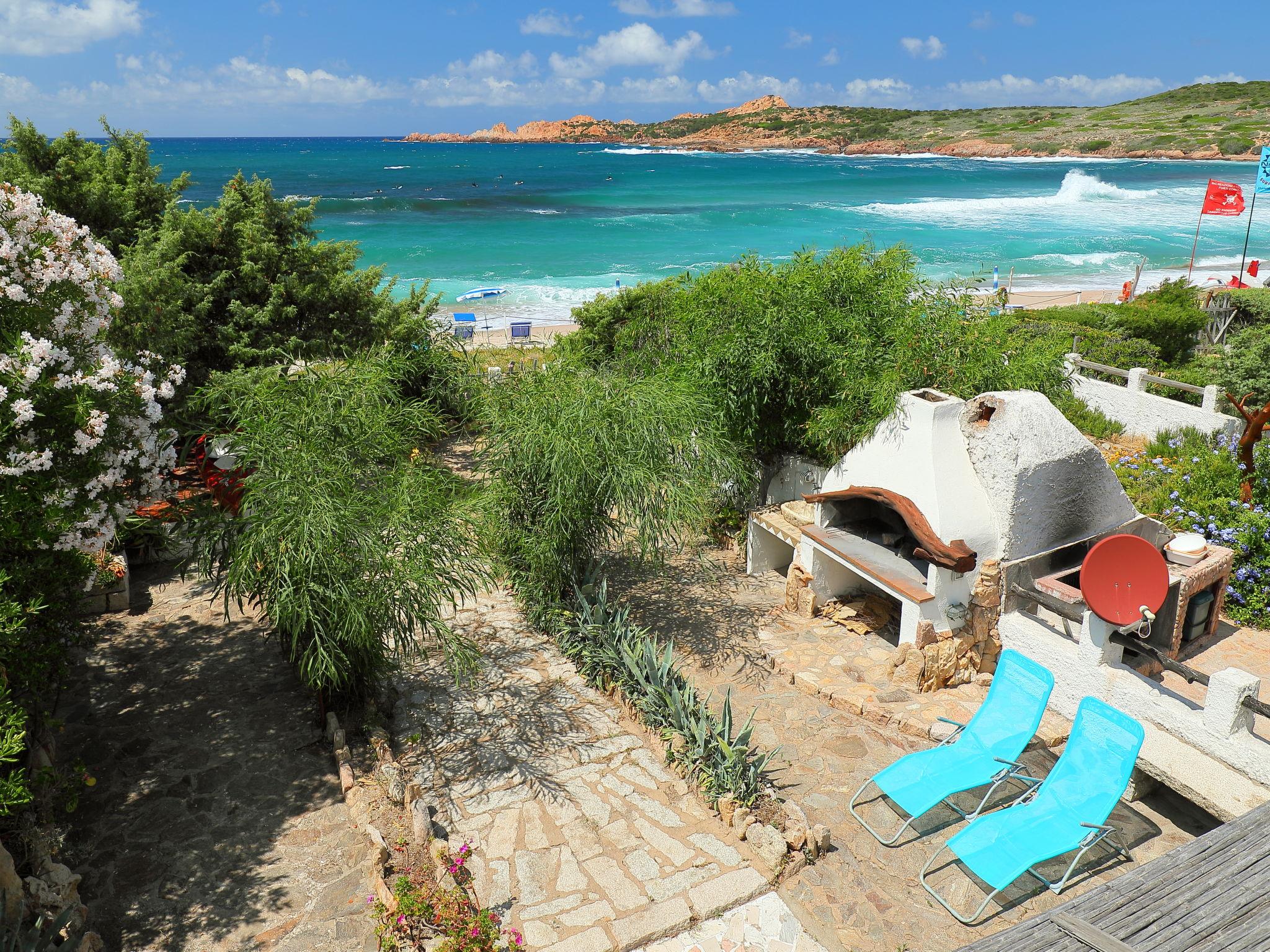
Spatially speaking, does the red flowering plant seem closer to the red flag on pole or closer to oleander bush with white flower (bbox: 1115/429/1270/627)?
oleander bush with white flower (bbox: 1115/429/1270/627)

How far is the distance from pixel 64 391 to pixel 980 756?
320 inches

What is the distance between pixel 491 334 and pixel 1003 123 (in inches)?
6028

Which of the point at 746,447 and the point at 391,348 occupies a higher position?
the point at 391,348

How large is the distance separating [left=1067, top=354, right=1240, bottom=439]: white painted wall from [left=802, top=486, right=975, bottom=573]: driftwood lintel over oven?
8038 mm

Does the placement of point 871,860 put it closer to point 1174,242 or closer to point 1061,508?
point 1061,508

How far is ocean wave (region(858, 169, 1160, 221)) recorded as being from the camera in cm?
6950

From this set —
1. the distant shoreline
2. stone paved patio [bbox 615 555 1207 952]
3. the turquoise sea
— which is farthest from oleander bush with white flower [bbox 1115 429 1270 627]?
the distant shoreline

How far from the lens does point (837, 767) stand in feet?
26.4

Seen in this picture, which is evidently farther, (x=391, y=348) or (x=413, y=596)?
(x=391, y=348)

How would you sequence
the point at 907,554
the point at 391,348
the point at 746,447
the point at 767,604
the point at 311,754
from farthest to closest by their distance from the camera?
the point at 391,348 → the point at 746,447 → the point at 767,604 → the point at 907,554 → the point at 311,754

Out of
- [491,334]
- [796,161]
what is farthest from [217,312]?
[796,161]

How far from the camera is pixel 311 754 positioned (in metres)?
7.91

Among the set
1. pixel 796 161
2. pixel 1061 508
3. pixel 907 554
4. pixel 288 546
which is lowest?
pixel 907 554

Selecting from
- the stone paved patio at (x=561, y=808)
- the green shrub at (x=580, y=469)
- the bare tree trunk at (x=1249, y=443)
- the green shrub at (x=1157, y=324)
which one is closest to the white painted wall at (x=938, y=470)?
the green shrub at (x=580, y=469)
